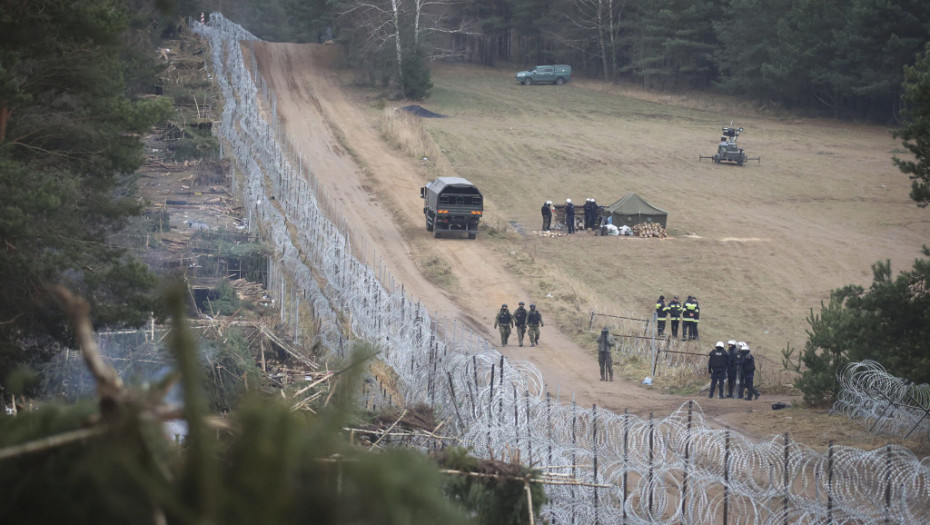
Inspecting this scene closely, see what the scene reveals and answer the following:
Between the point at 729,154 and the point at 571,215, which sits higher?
the point at 729,154

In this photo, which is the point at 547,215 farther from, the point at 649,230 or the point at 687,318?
the point at 687,318

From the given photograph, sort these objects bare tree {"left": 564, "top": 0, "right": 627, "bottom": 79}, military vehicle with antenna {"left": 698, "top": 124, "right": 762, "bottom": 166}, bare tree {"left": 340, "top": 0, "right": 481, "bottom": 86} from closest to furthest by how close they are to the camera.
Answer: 1. military vehicle with antenna {"left": 698, "top": 124, "right": 762, "bottom": 166}
2. bare tree {"left": 340, "top": 0, "right": 481, "bottom": 86}
3. bare tree {"left": 564, "top": 0, "right": 627, "bottom": 79}

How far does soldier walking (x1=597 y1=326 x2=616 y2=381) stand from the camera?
19297mm

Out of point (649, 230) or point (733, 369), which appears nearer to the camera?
point (733, 369)

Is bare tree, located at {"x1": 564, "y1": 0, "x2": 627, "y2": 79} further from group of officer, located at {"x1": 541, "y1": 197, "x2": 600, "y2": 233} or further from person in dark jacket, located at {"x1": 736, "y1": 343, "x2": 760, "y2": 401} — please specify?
person in dark jacket, located at {"x1": 736, "y1": 343, "x2": 760, "y2": 401}

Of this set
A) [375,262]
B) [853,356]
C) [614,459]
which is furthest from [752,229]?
[614,459]

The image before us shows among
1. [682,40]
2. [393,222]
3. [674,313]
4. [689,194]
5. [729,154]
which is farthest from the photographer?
[682,40]

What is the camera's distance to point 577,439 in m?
12.2

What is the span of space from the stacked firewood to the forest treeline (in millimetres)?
25126

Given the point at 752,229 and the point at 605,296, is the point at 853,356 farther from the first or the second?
the point at 752,229

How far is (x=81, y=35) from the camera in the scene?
41.0 feet

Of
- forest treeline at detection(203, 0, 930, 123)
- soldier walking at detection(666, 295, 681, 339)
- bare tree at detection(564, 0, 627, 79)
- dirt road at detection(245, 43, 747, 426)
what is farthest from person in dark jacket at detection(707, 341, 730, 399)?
bare tree at detection(564, 0, 627, 79)

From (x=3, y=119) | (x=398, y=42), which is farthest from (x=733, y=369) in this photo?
(x=398, y=42)

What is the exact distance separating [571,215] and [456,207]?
5706mm
